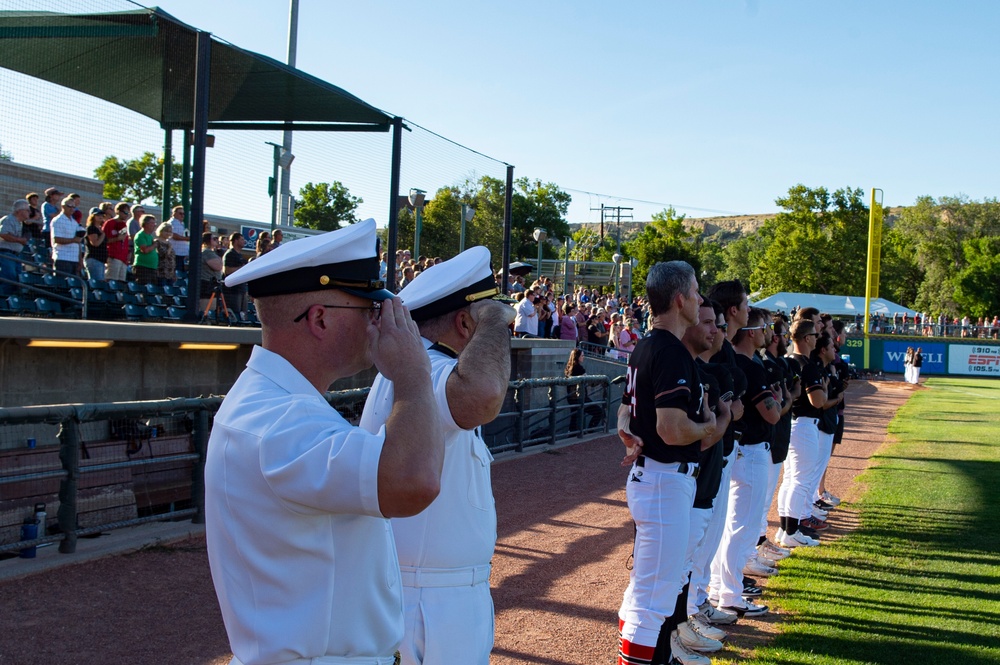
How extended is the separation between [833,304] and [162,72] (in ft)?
163

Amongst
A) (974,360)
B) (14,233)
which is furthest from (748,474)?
(974,360)

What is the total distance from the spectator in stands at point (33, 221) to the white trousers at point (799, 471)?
31.7 ft

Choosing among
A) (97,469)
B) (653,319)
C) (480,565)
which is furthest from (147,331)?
(480,565)

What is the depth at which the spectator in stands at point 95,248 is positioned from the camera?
10469 mm

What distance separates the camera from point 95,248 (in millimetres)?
10547

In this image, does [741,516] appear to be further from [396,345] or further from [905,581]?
[396,345]

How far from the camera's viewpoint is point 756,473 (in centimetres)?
641

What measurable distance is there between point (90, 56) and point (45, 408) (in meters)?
5.21

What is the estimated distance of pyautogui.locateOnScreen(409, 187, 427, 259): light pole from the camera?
39.9 feet

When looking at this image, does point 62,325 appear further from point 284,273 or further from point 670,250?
point 670,250

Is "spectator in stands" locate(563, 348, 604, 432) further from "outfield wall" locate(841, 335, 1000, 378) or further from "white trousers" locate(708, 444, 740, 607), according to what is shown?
"outfield wall" locate(841, 335, 1000, 378)

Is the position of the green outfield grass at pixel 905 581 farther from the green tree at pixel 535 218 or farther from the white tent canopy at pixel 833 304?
the green tree at pixel 535 218

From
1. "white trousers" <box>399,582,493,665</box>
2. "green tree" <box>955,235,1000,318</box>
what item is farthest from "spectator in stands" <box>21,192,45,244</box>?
"green tree" <box>955,235,1000,318</box>

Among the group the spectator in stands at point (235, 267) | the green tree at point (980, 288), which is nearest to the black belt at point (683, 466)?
the spectator in stands at point (235, 267)
